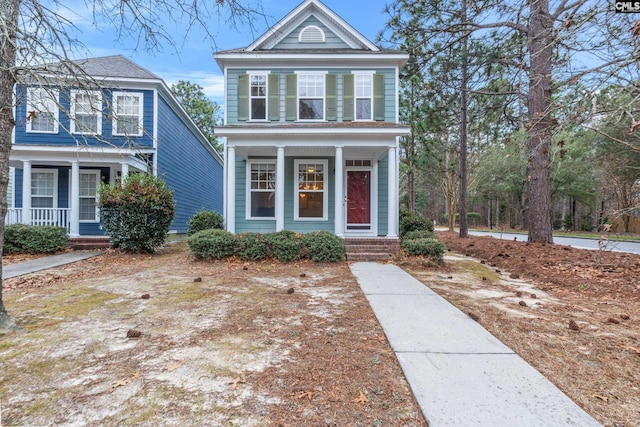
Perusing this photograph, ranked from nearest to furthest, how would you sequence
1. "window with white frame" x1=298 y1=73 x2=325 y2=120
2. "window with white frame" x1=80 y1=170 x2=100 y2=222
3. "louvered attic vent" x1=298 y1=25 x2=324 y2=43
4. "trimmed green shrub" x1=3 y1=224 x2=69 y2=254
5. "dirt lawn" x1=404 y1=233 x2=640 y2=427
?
"dirt lawn" x1=404 y1=233 x2=640 y2=427 < "trimmed green shrub" x1=3 y1=224 x2=69 y2=254 < "window with white frame" x1=298 y1=73 x2=325 y2=120 < "louvered attic vent" x1=298 y1=25 x2=324 y2=43 < "window with white frame" x1=80 y1=170 x2=100 y2=222

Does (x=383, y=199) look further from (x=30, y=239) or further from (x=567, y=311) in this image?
(x=30, y=239)

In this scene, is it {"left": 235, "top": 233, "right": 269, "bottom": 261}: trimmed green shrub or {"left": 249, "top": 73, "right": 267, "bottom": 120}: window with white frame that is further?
{"left": 249, "top": 73, "right": 267, "bottom": 120}: window with white frame

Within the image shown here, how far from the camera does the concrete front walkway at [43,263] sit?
20.2 feet

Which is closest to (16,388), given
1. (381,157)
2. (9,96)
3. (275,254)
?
(9,96)

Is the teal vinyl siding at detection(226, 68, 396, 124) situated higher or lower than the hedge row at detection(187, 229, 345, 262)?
higher

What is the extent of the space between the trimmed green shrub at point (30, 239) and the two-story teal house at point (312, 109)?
205 inches

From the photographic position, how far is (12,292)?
15.4ft

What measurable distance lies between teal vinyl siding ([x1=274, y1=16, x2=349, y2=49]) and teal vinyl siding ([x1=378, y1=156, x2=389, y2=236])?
14.1 feet

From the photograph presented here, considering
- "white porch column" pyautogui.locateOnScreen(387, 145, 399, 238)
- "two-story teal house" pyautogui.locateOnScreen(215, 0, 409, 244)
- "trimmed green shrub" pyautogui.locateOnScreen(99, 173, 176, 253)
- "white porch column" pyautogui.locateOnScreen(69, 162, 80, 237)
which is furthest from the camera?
"two-story teal house" pyautogui.locateOnScreen(215, 0, 409, 244)

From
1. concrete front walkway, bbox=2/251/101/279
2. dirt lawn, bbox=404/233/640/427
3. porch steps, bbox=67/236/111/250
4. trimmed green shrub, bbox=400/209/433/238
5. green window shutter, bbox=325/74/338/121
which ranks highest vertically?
green window shutter, bbox=325/74/338/121

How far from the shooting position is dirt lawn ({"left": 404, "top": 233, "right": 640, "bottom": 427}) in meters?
2.24

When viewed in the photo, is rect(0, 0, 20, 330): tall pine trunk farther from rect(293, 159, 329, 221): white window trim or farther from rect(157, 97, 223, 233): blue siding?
rect(157, 97, 223, 233): blue siding

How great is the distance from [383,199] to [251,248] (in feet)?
15.6

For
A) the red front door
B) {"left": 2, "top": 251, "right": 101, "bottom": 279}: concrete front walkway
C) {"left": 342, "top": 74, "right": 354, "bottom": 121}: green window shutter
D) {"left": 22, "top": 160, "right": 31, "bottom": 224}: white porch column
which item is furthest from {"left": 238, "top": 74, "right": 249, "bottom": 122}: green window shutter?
{"left": 22, "top": 160, "right": 31, "bottom": 224}: white porch column
